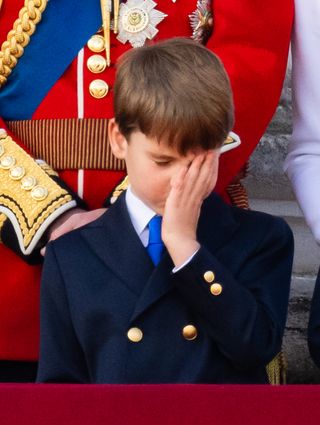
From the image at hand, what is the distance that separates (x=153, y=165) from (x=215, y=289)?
0.22 metres

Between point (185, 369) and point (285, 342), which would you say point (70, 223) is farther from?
point (285, 342)

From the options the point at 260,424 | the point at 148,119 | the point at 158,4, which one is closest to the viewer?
the point at 260,424

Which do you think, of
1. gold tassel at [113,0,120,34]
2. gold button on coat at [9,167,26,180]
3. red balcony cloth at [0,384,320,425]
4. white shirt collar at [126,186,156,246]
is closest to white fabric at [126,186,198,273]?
white shirt collar at [126,186,156,246]

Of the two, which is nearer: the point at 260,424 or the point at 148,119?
the point at 260,424

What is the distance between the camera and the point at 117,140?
1896 millimetres

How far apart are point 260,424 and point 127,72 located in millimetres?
747

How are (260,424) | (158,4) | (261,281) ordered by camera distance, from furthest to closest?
(158,4), (261,281), (260,424)

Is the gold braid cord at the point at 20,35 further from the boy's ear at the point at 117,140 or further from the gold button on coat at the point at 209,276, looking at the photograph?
the gold button on coat at the point at 209,276

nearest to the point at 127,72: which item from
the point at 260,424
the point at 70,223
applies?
the point at 70,223

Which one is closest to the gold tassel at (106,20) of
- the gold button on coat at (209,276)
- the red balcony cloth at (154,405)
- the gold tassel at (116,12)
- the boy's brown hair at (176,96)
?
the gold tassel at (116,12)

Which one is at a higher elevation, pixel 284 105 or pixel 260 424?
pixel 260 424

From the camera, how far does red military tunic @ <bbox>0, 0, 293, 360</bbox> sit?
210 centimetres

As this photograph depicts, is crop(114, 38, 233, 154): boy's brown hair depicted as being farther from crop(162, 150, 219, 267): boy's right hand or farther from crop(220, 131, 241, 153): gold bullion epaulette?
crop(220, 131, 241, 153): gold bullion epaulette

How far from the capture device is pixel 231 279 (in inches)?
71.9
